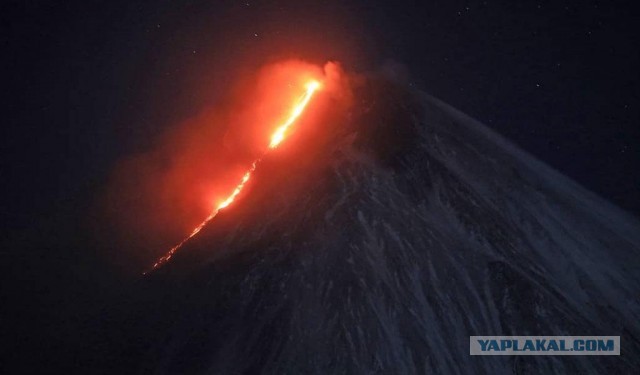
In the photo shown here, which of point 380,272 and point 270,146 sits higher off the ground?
point 270,146

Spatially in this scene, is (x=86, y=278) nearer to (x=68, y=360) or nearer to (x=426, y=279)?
(x=68, y=360)

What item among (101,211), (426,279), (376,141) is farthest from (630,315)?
(101,211)
